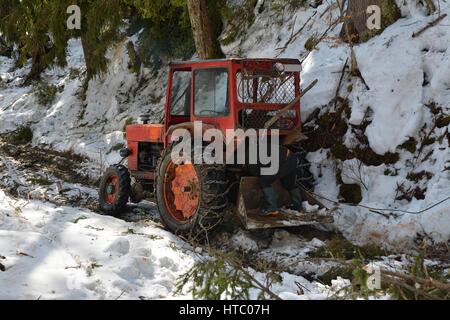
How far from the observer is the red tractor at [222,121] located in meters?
6.68

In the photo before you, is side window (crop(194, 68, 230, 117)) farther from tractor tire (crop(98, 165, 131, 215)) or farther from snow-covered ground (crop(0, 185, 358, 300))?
tractor tire (crop(98, 165, 131, 215))

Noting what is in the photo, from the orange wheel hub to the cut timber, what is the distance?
0.59 metres

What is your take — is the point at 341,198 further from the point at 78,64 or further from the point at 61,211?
the point at 78,64

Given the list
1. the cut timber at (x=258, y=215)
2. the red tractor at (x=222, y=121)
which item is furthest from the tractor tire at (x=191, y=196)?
the cut timber at (x=258, y=215)

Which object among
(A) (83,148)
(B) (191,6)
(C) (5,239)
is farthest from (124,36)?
(C) (5,239)

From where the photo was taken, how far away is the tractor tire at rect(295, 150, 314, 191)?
7402 millimetres

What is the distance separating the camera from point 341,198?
7.35 metres

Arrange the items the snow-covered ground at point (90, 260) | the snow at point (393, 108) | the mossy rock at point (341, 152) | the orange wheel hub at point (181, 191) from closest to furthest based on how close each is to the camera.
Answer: the snow-covered ground at point (90, 260)
the snow at point (393, 108)
the orange wheel hub at point (181, 191)
the mossy rock at point (341, 152)

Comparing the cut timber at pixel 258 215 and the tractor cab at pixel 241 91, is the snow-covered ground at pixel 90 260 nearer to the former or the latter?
the cut timber at pixel 258 215

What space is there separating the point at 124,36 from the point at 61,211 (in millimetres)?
8732

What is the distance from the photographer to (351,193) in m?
7.30

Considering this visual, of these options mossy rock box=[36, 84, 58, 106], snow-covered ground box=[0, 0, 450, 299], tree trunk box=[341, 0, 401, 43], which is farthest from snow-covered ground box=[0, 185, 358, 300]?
mossy rock box=[36, 84, 58, 106]

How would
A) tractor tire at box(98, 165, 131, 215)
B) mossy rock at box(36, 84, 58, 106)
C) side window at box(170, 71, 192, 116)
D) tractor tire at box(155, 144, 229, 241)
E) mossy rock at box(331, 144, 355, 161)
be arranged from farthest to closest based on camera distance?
mossy rock at box(36, 84, 58, 106)
tractor tire at box(98, 165, 131, 215)
side window at box(170, 71, 192, 116)
mossy rock at box(331, 144, 355, 161)
tractor tire at box(155, 144, 229, 241)

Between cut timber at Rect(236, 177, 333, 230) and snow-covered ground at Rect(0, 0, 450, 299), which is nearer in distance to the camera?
snow-covered ground at Rect(0, 0, 450, 299)
